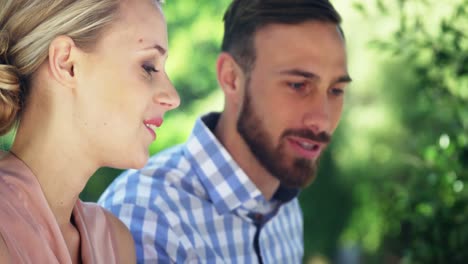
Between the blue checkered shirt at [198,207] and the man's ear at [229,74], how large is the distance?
0.09 m

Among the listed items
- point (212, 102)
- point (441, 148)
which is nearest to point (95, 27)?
point (441, 148)

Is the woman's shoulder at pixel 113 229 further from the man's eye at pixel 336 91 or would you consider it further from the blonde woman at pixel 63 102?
the man's eye at pixel 336 91

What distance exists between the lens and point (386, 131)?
5547 mm

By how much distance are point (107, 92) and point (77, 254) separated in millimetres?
296

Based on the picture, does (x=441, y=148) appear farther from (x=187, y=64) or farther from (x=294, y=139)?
(x=187, y=64)

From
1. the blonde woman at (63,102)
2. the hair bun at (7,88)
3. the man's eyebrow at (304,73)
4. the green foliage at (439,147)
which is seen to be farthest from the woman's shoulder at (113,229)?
the green foliage at (439,147)

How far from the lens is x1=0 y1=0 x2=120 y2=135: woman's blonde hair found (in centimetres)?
134

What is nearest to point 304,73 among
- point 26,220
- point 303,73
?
point 303,73

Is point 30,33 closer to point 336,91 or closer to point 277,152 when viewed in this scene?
point 277,152

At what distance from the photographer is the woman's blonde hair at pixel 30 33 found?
134cm

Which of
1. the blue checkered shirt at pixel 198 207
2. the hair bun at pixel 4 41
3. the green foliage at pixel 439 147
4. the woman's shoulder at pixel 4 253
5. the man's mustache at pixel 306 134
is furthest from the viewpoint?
the green foliage at pixel 439 147

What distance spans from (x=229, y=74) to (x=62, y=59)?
86cm

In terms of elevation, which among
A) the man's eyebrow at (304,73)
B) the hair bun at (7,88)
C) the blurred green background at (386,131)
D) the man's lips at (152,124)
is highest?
the hair bun at (7,88)

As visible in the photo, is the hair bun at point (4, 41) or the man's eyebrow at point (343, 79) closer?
the hair bun at point (4, 41)
